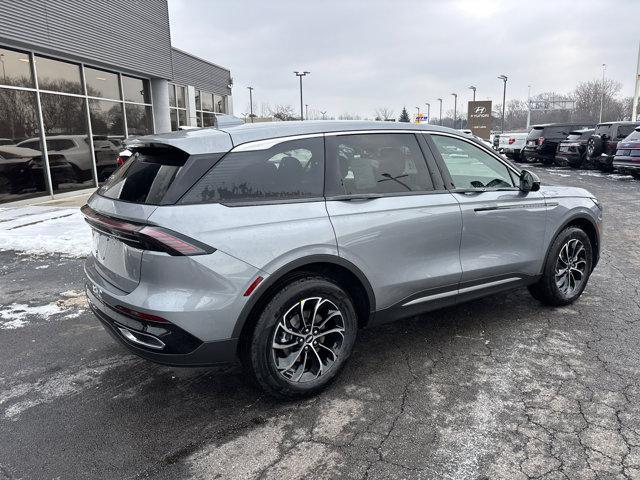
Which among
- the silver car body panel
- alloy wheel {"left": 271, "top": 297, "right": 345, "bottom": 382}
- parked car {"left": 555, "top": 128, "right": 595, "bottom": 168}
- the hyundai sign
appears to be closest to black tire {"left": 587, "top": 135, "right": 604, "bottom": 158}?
parked car {"left": 555, "top": 128, "right": 595, "bottom": 168}

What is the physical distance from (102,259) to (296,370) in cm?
144

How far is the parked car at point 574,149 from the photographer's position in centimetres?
1908

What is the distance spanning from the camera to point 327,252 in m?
3.03

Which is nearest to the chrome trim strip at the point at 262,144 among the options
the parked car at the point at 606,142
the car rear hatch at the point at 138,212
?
the car rear hatch at the point at 138,212

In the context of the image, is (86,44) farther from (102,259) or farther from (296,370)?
(296,370)

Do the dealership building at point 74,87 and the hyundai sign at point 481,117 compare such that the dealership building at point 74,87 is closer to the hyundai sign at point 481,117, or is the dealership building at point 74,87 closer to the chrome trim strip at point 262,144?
the chrome trim strip at point 262,144

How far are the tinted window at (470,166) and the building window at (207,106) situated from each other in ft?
64.3

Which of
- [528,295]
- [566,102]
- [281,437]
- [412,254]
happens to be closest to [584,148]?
[528,295]

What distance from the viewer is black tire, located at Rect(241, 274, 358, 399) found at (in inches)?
114

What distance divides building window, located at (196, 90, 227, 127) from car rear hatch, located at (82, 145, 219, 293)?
1997cm

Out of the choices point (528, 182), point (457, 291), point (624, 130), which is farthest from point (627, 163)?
point (457, 291)

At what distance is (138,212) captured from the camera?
274 centimetres

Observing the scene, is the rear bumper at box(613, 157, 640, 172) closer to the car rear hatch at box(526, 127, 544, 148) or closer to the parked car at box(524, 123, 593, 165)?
the parked car at box(524, 123, 593, 165)

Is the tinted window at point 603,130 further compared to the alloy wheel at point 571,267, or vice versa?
the tinted window at point 603,130
